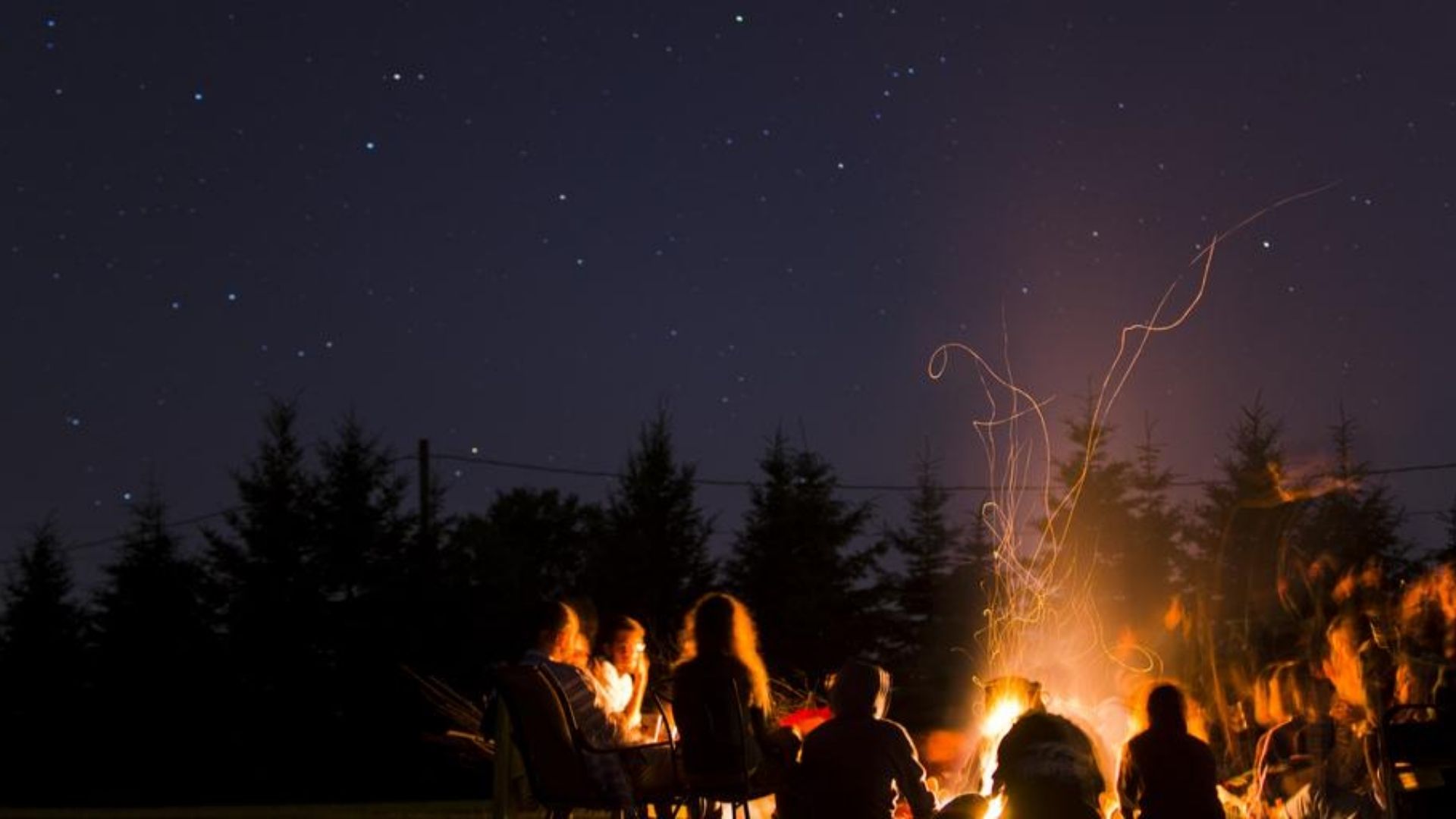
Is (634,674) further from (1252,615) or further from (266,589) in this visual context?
(266,589)

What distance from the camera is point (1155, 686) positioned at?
5793mm

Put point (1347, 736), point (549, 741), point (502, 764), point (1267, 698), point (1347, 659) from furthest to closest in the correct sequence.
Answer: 1. point (1267, 698)
2. point (502, 764)
3. point (1347, 659)
4. point (1347, 736)
5. point (549, 741)

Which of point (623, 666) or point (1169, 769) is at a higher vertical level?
point (623, 666)

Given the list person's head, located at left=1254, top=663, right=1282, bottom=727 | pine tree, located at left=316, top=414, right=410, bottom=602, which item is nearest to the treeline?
pine tree, located at left=316, top=414, right=410, bottom=602

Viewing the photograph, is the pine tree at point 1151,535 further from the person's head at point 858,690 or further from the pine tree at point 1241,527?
the person's head at point 858,690

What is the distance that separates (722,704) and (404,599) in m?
20.3

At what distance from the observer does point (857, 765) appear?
529 centimetres

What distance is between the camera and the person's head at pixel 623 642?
24.2 feet

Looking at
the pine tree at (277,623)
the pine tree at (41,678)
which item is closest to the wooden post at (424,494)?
the pine tree at (277,623)

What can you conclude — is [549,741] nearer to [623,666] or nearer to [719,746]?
[719,746]

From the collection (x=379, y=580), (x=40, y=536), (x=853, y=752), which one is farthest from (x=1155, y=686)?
(x=40, y=536)

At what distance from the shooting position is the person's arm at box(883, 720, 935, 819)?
208 inches

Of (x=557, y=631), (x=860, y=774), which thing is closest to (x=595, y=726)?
(x=557, y=631)

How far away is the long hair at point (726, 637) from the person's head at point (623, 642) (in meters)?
1.13
